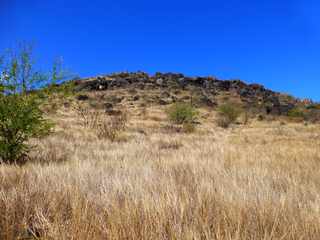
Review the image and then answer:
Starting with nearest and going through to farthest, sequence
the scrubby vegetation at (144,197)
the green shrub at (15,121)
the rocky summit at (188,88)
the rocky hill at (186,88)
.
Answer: the scrubby vegetation at (144,197) < the green shrub at (15,121) < the rocky hill at (186,88) < the rocky summit at (188,88)

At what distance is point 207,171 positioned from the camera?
3.90 meters

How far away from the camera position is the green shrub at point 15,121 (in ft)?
18.2

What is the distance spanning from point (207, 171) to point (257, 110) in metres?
42.4

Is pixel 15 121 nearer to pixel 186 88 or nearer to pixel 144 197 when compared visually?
pixel 144 197

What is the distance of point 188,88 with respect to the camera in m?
64.9

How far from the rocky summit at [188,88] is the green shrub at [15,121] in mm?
45743

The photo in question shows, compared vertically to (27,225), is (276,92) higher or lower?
higher

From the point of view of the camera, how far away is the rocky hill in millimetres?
A: 55763

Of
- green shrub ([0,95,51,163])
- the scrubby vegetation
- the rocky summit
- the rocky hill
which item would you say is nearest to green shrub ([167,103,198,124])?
the scrubby vegetation

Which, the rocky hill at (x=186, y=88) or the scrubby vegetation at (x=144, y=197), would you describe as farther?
the rocky hill at (x=186, y=88)

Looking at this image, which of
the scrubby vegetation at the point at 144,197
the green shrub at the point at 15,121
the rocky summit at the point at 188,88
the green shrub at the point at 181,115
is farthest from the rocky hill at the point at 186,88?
the scrubby vegetation at the point at 144,197

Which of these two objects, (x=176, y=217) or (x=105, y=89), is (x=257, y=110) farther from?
(x=176, y=217)

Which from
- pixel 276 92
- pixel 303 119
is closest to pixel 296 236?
pixel 303 119

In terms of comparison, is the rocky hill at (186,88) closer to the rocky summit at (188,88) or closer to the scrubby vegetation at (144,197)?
the rocky summit at (188,88)
